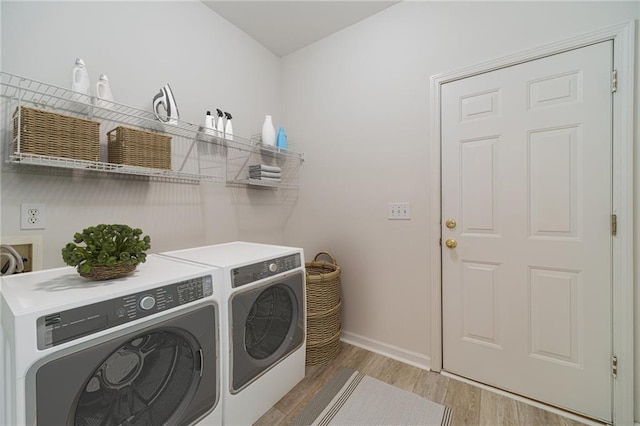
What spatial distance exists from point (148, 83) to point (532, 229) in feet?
8.18

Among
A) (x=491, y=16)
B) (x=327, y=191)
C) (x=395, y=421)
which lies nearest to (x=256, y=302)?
(x=395, y=421)

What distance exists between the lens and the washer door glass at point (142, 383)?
0.90 metres

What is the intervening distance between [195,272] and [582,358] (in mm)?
2042

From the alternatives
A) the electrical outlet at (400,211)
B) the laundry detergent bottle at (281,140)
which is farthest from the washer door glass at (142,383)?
the laundry detergent bottle at (281,140)

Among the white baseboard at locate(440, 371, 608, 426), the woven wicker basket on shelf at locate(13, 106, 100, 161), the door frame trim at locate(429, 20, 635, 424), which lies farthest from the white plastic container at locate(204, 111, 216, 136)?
the white baseboard at locate(440, 371, 608, 426)

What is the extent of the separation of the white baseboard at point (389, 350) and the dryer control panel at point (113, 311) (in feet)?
4.91

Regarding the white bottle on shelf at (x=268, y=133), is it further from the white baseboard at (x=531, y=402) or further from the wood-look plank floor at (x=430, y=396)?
the white baseboard at (x=531, y=402)

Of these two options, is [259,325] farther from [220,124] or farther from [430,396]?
[220,124]

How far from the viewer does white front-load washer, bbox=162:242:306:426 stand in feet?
4.26

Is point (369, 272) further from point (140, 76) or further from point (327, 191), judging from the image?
point (140, 76)

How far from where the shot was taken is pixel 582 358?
1459mm

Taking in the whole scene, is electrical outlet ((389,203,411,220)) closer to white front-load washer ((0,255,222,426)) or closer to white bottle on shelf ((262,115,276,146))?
white bottle on shelf ((262,115,276,146))

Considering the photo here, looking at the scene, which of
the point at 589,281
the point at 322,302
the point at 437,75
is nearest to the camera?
the point at 589,281

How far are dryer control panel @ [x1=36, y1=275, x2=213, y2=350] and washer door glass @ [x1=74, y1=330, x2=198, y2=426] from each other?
0.33 feet
